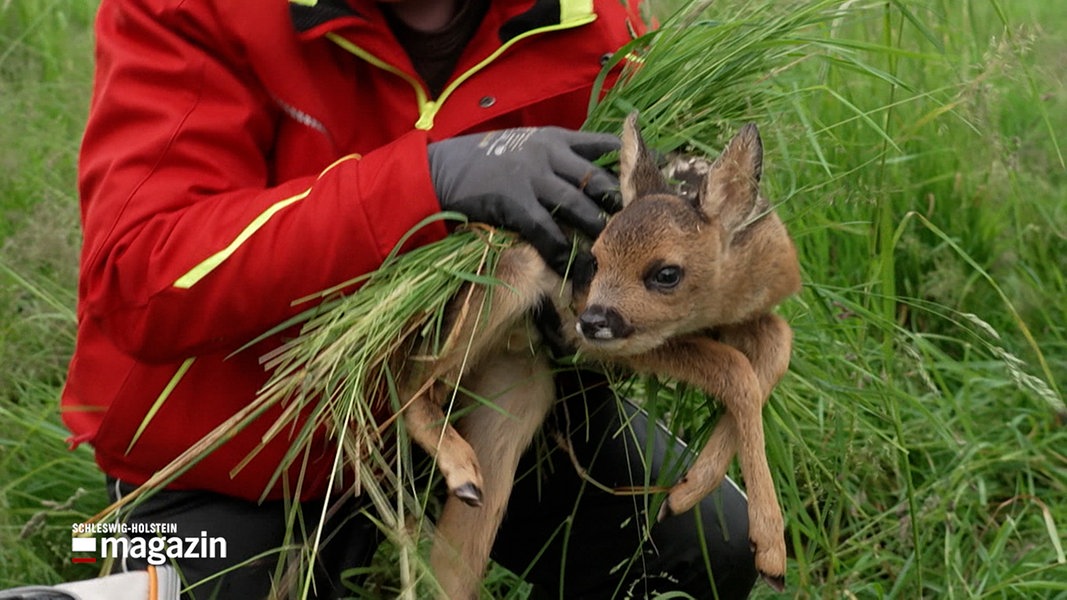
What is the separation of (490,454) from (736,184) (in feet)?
2.32

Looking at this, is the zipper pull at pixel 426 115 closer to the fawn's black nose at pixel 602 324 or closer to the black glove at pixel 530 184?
the black glove at pixel 530 184

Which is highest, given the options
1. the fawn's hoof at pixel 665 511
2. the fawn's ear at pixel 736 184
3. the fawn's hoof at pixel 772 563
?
the fawn's ear at pixel 736 184

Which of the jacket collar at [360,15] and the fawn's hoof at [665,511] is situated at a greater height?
the jacket collar at [360,15]

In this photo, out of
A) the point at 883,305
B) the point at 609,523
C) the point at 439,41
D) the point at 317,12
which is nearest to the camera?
the point at 317,12

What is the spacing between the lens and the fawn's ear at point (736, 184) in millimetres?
2344

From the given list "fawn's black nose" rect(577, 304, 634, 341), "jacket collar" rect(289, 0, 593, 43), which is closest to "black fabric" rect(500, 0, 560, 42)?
"jacket collar" rect(289, 0, 593, 43)

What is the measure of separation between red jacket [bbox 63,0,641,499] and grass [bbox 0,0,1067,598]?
246mm

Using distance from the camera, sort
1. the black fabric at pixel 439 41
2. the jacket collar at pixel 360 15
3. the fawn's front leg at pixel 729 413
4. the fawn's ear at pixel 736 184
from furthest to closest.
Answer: the black fabric at pixel 439 41 → the jacket collar at pixel 360 15 → the fawn's front leg at pixel 729 413 → the fawn's ear at pixel 736 184

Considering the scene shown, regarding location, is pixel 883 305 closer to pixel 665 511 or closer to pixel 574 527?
pixel 574 527

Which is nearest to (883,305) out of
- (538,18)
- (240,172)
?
(538,18)

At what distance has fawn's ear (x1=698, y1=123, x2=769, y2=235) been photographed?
2.34m

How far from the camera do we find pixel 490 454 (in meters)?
2.70

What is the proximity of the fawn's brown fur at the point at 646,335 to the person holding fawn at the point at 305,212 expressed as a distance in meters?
0.11

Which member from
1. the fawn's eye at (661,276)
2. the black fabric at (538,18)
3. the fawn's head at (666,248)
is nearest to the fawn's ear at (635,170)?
the fawn's head at (666,248)
